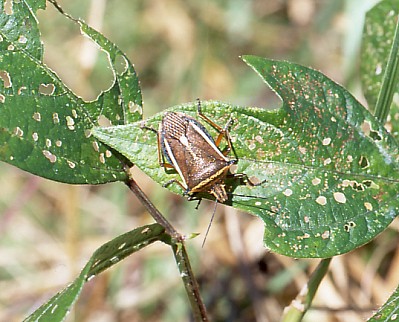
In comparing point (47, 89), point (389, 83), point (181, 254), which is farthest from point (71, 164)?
point (389, 83)

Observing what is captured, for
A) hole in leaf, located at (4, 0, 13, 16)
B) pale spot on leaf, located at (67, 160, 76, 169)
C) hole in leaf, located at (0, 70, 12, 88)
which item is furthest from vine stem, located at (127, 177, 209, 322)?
hole in leaf, located at (4, 0, 13, 16)

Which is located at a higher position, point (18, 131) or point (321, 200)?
point (18, 131)

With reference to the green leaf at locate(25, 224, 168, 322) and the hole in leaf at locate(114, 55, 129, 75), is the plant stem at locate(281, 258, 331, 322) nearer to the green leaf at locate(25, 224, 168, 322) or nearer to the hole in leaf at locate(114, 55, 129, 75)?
the green leaf at locate(25, 224, 168, 322)

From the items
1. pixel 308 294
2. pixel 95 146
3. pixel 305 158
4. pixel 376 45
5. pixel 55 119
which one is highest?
pixel 376 45

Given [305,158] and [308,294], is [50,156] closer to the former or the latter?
[305,158]

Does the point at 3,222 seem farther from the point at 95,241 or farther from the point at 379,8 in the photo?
the point at 379,8

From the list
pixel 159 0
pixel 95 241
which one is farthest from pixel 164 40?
pixel 95 241
